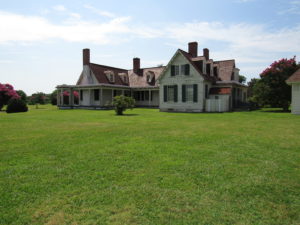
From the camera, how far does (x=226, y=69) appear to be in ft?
87.2

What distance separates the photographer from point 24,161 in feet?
16.9

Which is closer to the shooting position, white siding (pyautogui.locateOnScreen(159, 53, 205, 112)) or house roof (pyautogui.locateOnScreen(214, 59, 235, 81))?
white siding (pyautogui.locateOnScreen(159, 53, 205, 112))

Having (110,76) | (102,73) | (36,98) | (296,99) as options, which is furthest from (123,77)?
(296,99)

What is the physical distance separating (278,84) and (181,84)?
10437 millimetres

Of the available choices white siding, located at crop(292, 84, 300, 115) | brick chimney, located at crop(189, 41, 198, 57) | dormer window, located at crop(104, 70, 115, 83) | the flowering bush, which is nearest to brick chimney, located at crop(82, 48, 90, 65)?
dormer window, located at crop(104, 70, 115, 83)

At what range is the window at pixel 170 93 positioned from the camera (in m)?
25.2

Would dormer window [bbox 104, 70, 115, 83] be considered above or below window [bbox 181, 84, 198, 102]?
above

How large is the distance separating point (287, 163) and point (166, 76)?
21.4 m

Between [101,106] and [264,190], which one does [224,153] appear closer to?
[264,190]

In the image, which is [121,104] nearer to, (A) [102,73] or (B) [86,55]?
(A) [102,73]

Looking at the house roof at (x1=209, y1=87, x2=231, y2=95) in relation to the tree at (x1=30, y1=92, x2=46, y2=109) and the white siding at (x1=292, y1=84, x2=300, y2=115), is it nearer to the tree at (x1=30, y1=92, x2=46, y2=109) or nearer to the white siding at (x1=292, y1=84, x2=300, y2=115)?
the white siding at (x1=292, y1=84, x2=300, y2=115)

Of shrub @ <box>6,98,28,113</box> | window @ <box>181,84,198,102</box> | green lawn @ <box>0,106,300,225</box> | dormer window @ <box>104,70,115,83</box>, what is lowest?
green lawn @ <box>0,106,300,225</box>

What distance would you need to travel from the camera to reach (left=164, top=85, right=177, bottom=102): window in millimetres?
25234

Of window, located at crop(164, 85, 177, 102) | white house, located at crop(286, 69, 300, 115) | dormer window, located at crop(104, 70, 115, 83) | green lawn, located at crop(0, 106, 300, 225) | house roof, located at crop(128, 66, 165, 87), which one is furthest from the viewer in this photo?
house roof, located at crop(128, 66, 165, 87)
